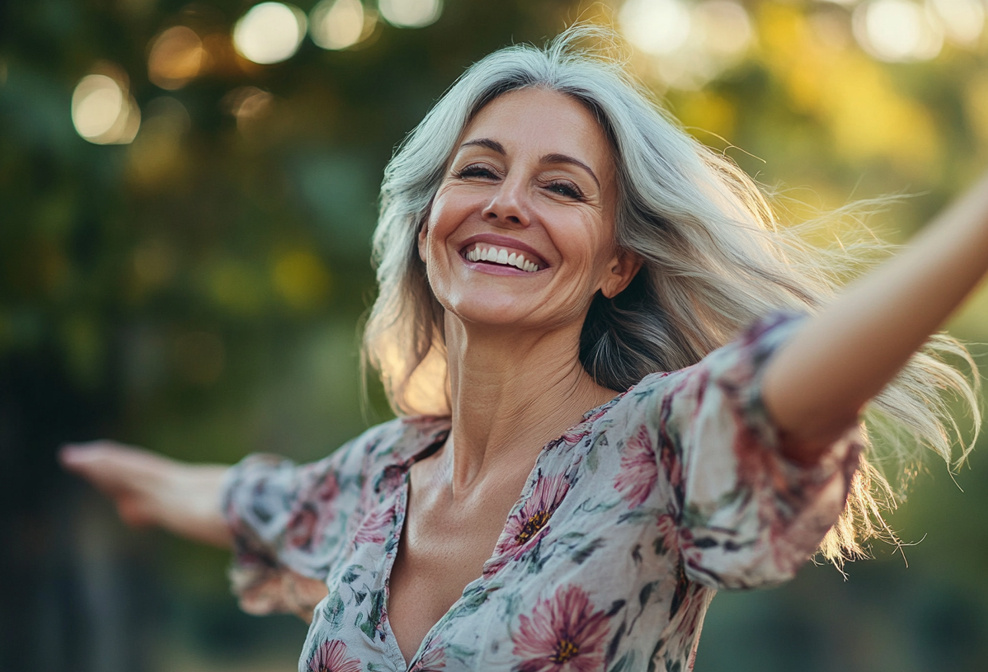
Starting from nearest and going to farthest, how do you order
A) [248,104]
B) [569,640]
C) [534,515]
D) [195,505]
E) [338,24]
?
[569,640], [534,515], [195,505], [338,24], [248,104]

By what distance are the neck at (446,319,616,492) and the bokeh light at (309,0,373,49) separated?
5.86 ft

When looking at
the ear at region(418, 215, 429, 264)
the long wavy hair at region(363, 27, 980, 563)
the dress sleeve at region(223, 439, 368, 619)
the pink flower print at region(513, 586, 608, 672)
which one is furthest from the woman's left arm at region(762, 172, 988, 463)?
the dress sleeve at region(223, 439, 368, 619)

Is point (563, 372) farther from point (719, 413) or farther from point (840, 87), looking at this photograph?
point (840, 87)

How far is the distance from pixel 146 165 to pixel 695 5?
209 centimetres

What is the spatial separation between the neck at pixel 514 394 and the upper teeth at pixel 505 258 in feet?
0.42

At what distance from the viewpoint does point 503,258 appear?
161 centimetres

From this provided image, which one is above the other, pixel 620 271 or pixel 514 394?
pixel 620 271

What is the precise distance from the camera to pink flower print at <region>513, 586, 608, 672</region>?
129 cm

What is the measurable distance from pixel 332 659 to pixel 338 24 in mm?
2287

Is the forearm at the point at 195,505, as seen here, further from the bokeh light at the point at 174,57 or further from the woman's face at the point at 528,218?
the bokeh light at the point at 174,57

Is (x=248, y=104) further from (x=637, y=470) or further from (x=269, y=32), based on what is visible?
(x=637, y=470)

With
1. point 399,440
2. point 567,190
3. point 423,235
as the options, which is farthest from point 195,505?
point 567,190

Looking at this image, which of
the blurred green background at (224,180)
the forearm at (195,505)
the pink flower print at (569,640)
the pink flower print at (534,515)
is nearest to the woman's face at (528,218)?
the pink flower print at (534,515)

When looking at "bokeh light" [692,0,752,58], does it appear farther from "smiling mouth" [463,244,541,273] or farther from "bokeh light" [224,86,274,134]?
"smiling mouth" [463,244,541,273]
